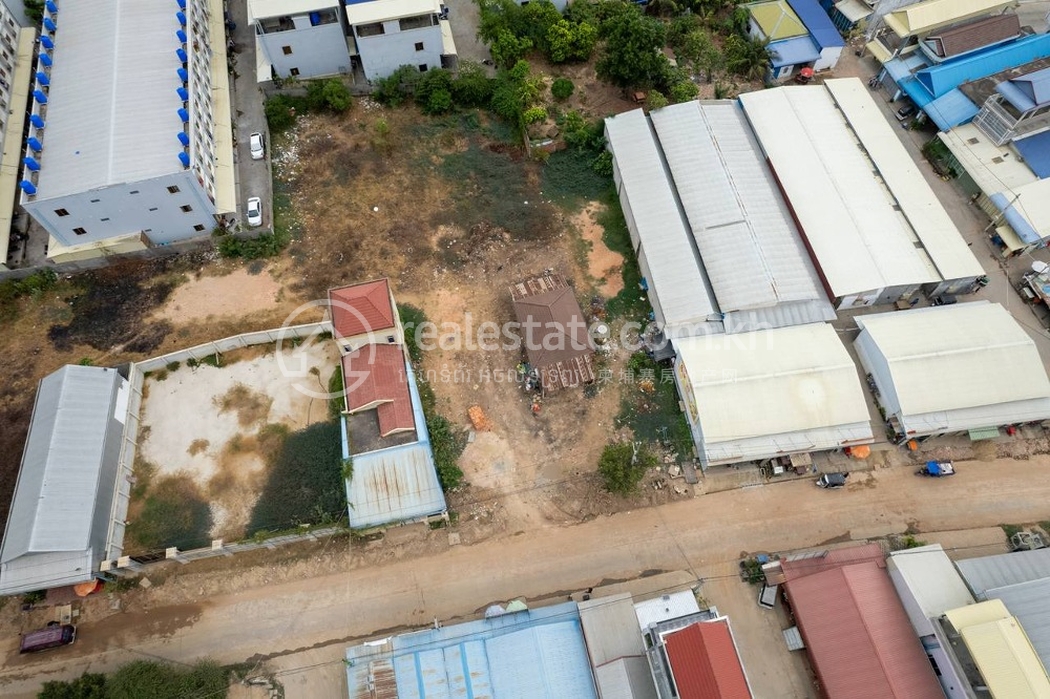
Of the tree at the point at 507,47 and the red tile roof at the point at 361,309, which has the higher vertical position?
the tree at the point at 507,47

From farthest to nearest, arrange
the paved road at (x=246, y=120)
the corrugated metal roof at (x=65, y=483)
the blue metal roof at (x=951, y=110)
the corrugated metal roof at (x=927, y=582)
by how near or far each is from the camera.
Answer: the blue metal roof at (x=951, y=110) → the paved road at (x=246, y=120) → the corrugated metal roof at (x=65, y=483) → the corrugated metal roof at (x=927, y=582)

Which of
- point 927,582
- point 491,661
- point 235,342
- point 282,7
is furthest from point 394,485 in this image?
point 282,7

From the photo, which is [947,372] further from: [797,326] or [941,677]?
[941,677]

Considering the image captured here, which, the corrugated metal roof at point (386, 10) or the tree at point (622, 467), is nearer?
the tree at point (622, 467)

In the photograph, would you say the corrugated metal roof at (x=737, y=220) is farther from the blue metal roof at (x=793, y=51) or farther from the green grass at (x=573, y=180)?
the blue metal roof at (x=793, y=51)

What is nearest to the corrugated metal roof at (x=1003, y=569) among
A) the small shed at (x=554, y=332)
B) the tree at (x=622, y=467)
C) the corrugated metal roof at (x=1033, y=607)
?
the corrugated metal roof at (x=1033, y=607)

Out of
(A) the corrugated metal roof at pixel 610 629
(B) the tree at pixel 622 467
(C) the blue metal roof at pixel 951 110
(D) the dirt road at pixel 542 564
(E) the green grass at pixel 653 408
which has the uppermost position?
(C) the blue metal roof at pixel 951 110

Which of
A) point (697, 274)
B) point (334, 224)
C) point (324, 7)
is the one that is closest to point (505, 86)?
point (324, 7)

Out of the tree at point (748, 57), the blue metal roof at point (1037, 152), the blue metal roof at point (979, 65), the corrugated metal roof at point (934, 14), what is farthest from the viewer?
the tree at point (748, 57)
